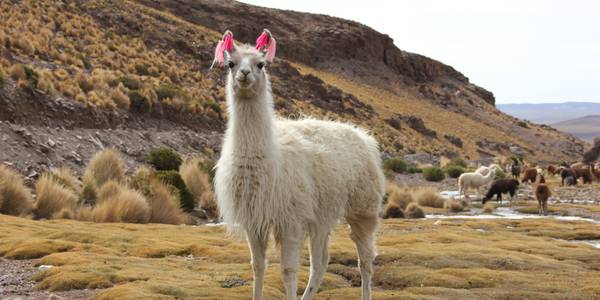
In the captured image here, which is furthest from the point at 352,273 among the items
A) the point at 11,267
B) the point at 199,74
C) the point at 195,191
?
the point at 199,74

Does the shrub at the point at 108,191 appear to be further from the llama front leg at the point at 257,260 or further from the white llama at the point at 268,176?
the llama front leg at the point at 257,260

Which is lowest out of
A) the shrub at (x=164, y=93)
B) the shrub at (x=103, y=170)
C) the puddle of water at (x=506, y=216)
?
the puddle of water at (x=506, y=216)

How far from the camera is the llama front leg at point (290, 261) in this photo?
613 centimetres

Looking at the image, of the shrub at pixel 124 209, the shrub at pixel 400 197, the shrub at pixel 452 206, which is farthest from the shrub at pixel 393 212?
the shrub at pixel 124 209

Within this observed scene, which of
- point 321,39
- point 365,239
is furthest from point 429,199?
point 321,39

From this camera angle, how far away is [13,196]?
531 inches

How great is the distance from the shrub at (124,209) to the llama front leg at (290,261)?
29.2 ft

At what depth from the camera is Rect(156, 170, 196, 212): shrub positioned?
17000 mm

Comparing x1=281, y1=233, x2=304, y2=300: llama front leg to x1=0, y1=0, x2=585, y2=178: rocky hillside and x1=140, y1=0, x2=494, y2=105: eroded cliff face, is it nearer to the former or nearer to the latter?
x1=0, y1=0, x2=585, y2=178: rocky hillside

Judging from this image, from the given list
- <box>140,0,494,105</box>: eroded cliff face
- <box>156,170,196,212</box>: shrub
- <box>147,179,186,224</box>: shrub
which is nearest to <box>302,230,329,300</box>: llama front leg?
<box>147,179,186,224</box>: shrub

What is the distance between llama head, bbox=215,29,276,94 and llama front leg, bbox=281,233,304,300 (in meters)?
1.52

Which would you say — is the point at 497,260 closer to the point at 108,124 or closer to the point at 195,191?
the point at 195,191

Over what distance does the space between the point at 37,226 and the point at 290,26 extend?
7689cm

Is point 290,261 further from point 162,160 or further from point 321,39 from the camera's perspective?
point 321,39
